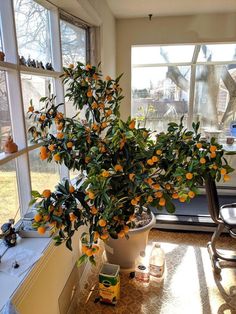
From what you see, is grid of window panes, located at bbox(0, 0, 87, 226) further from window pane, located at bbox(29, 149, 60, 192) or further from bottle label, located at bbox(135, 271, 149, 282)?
bottle label, located at bbox(135, 271, 149, 282)

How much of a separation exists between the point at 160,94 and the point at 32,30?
2.28m

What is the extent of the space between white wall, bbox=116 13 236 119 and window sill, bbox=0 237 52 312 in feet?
7.96

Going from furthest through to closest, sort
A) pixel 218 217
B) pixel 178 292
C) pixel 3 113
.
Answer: pixel 218 217 → pixel 178 292 → pixel 3 113

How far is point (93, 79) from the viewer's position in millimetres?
1451

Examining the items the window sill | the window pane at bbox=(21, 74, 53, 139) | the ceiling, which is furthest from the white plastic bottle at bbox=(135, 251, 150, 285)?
the ceiling

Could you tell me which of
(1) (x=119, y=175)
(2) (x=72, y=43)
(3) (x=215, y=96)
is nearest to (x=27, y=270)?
(1) (x=119, y=175)

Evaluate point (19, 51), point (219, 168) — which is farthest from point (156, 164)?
point (19, 51)

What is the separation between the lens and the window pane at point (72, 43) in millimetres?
1938

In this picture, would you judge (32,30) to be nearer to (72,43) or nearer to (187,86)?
(72,43)

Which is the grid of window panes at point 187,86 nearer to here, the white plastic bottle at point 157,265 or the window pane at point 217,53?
the window pane at point 217,53

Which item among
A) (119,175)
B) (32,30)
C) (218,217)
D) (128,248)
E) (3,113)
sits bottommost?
(128,248)

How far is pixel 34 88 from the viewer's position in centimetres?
162

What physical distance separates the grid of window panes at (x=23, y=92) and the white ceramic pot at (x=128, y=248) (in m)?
0.71

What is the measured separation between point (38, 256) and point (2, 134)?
0.66 m
